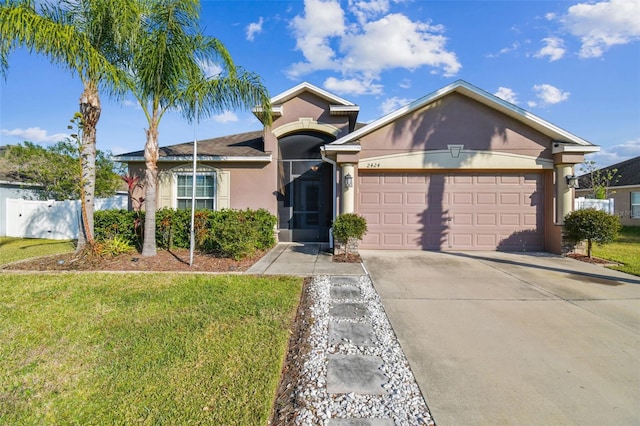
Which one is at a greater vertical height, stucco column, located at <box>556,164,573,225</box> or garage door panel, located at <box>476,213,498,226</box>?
stucco column, located at <box>556,164,573,225</box>

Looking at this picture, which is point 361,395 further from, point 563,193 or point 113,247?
point 563,193

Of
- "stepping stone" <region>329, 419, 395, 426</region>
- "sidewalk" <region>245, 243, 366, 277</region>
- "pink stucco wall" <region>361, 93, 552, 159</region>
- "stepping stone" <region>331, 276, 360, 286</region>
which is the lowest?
"stepping stone" <region>329, 419, 395, 426</region>

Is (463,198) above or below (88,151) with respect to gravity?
below

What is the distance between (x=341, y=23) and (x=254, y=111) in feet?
21.2

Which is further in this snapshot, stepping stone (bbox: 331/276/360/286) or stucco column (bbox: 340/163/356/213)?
stucco column (bbox: 340/163/356/213)

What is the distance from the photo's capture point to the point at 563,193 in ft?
29.7

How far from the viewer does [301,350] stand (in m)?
3.50

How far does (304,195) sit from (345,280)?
18.5 feet

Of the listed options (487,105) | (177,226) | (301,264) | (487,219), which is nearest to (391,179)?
(487,219)

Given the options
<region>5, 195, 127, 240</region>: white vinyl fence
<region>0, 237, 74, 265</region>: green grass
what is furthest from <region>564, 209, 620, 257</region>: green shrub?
<region>5, 195, 127, 240</region>: white vinyl fence

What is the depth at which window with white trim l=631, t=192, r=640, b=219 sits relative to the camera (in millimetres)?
18248

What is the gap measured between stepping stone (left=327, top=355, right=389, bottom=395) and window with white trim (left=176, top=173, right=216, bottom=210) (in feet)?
30.5

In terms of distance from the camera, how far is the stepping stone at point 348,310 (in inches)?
179

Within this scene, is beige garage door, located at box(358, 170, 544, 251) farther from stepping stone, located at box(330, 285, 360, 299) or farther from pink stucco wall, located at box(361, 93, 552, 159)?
stepping stone, located at box(330, 285, 360, 299)
